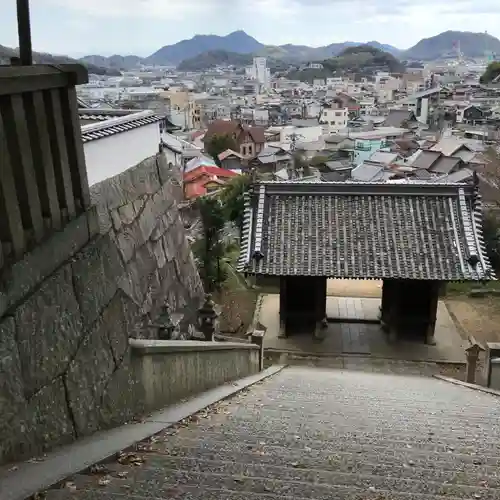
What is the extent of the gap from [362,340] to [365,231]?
8.63ft

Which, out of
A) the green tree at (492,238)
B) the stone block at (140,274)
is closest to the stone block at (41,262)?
the stone block at (140,274)

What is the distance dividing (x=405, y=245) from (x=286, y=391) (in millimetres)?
5825

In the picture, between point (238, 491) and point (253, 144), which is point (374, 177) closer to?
point (253, 144)

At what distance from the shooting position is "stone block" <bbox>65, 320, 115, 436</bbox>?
3.30 m

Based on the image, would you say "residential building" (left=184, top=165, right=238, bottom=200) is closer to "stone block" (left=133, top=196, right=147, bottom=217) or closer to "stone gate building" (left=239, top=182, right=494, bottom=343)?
"stone gate building" (left=239, top=182, right=494, bottom=343)

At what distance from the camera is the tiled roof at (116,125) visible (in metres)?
7.26

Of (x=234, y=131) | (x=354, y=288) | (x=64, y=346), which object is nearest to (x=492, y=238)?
(x=354, y=288)

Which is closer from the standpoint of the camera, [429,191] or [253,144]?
[429,191]

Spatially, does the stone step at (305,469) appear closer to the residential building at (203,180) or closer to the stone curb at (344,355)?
the stone curb at (344,355)

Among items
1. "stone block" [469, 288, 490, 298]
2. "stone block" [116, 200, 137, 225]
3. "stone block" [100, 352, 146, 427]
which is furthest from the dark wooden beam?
"stone block" [469, 288, 490, 298]

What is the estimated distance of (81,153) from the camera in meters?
3.62

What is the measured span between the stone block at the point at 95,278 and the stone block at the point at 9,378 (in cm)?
65

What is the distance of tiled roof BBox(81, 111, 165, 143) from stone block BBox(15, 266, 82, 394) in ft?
13.5

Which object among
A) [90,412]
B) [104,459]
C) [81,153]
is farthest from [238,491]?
[81,153]
